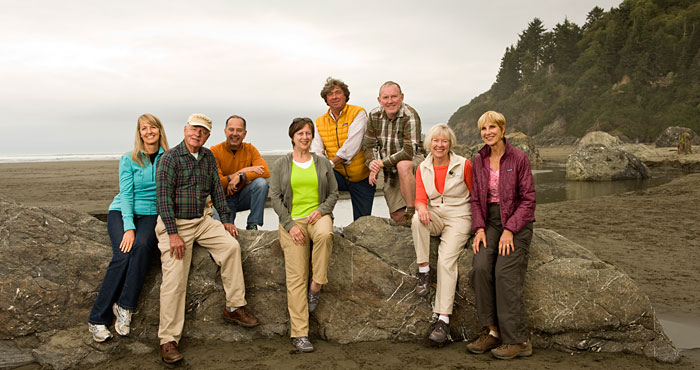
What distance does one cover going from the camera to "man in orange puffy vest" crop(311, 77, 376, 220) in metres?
5.55

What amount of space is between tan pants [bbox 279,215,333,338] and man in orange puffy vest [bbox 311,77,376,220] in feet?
4.92

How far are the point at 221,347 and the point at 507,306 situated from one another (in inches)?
110

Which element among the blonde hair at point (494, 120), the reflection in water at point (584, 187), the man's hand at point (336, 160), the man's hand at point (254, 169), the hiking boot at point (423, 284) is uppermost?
the blonde hair at point (494, 120)

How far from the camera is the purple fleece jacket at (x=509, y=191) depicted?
13.2 ft

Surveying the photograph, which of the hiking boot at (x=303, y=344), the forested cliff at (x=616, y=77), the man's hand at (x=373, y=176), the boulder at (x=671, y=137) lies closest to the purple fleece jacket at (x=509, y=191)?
the man's hand at (x=373, y=176)

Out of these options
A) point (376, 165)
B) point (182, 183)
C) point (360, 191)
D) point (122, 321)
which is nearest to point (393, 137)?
point (376, 165)

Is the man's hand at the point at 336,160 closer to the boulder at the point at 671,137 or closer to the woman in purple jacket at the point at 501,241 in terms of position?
the woman in purple jacket at the point at 501,241

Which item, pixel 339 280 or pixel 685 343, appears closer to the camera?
pixel 685 343

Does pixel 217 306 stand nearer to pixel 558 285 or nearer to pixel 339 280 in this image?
pixel 339 280

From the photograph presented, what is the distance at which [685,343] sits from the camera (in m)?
4.29

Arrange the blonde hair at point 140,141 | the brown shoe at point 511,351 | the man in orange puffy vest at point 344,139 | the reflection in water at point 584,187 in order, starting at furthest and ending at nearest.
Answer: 1. the reflection in water at point 584,187
2. the man in orange puffy vest at point 344,139
3. the blonde hair at point 140,141
4. the brown shoe at point 511,351

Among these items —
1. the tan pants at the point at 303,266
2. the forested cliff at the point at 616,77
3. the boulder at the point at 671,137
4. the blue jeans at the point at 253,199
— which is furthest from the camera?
the forested cliff at the point at 616,77

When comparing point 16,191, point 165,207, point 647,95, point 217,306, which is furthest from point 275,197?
point 647,95

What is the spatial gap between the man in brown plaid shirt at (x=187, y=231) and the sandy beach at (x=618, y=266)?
0.33 m
